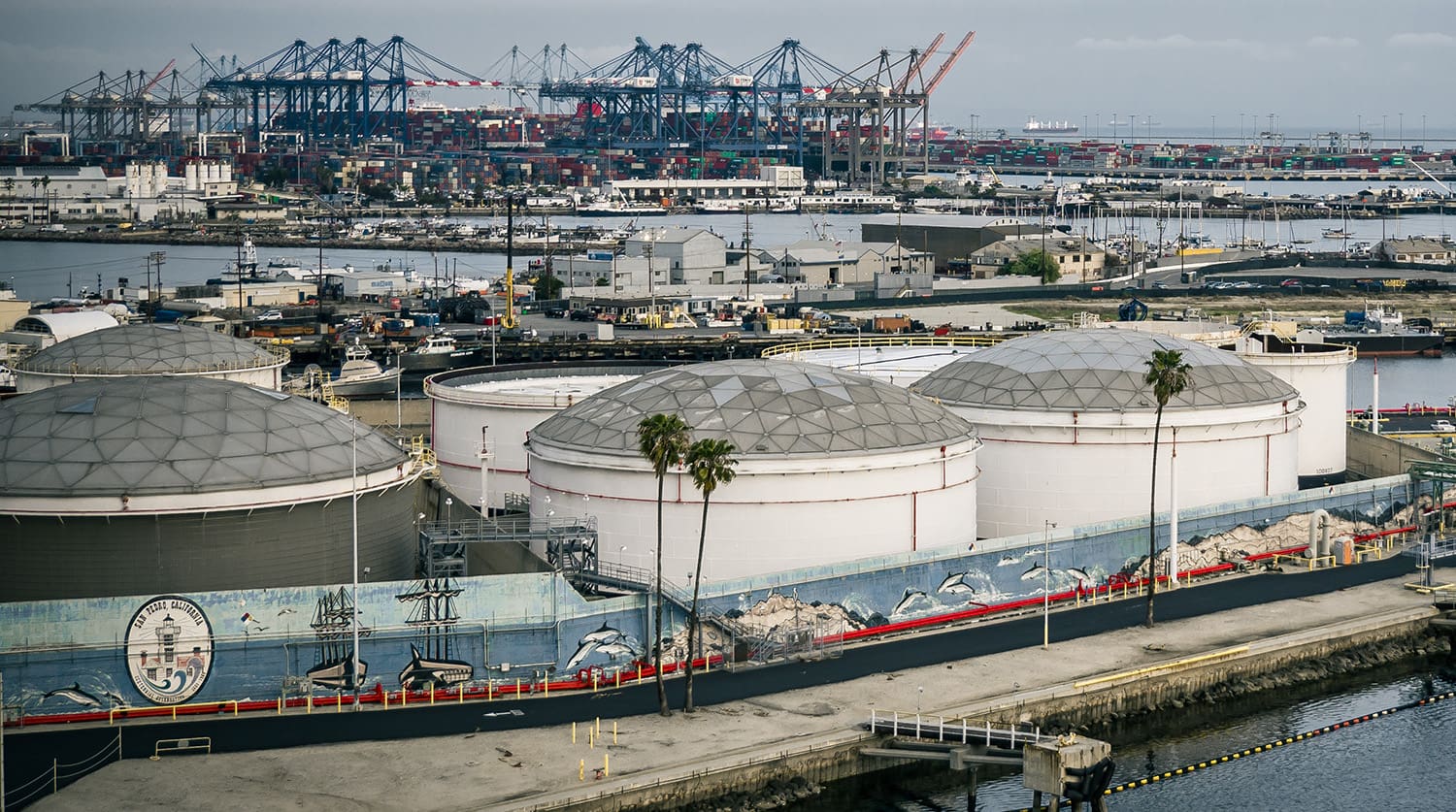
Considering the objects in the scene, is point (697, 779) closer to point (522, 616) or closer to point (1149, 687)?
point (522, 616)

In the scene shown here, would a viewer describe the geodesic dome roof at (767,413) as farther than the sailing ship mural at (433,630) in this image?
Yes

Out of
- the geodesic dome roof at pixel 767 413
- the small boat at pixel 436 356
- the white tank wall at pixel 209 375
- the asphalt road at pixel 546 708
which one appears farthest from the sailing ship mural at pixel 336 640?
the small boat at pixel 436 356

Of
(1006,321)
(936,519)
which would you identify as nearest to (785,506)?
(936,519)

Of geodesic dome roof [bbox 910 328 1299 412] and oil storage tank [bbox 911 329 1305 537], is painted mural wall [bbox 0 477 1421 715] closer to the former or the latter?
oil storage tank [bbox 911 329 1305 537]

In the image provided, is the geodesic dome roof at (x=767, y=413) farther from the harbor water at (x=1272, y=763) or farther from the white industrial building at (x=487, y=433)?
the harbor water at (x=1272, y=763)

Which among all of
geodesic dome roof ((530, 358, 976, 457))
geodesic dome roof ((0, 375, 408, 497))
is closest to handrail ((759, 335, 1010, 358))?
geodesic dome roof ((530, 358, 976, 457))

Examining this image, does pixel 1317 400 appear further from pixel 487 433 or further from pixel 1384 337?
pixel 1384 337

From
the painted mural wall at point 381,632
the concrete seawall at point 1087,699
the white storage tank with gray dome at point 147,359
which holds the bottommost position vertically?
the concrete seawall at point 1087,699
